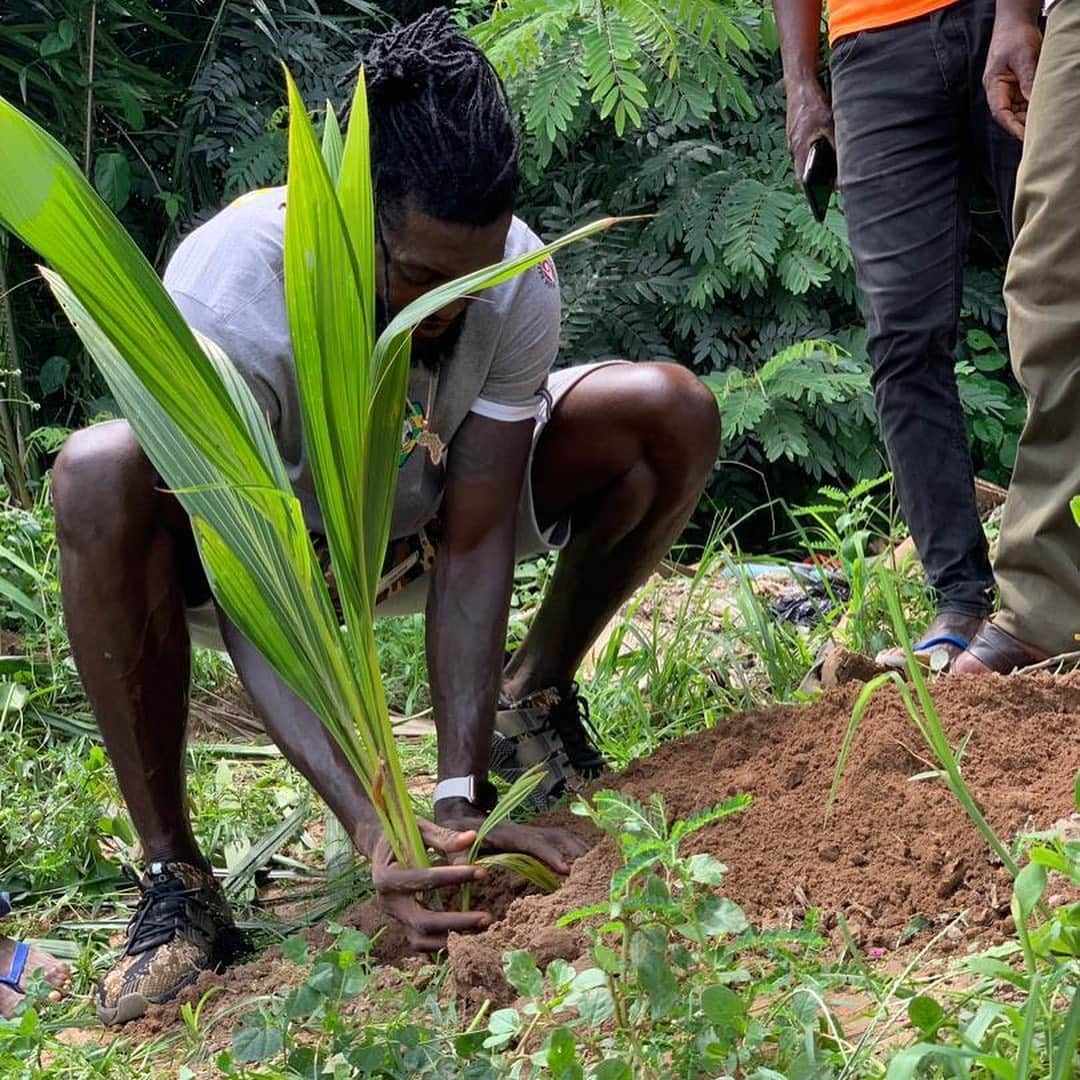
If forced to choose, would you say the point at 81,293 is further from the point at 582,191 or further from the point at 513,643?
the point at 582,191

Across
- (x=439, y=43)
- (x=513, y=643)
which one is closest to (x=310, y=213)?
(x=439, y=43)

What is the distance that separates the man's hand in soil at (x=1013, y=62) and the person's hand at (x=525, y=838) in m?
1.41

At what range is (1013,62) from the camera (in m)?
2.56

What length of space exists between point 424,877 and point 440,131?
97 cm

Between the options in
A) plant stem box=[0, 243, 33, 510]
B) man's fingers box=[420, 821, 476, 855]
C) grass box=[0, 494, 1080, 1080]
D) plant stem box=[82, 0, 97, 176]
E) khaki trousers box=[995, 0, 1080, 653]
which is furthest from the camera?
plant stem box=[82, 0, 97, 176]

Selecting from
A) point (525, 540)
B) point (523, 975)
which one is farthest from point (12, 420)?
point (523, 975)

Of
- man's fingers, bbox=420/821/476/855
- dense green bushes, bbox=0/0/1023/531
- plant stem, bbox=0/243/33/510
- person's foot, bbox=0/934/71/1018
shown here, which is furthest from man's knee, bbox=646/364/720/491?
plant stem, bbox=0/243/33/510

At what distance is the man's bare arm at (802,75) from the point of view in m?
3.02

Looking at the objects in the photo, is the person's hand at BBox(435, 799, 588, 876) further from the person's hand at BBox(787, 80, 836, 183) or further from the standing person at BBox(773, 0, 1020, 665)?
the person's hand at BBox(787, 80, 836, 183)

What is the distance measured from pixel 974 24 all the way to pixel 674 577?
1.88 m

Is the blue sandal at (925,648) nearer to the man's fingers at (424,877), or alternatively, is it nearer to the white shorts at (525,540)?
the white shorts at (525,540)

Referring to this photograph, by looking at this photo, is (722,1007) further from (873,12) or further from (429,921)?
(873,12)

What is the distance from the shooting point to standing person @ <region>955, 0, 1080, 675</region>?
231 cm

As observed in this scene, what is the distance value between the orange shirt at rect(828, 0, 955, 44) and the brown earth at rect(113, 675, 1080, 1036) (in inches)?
49.4
